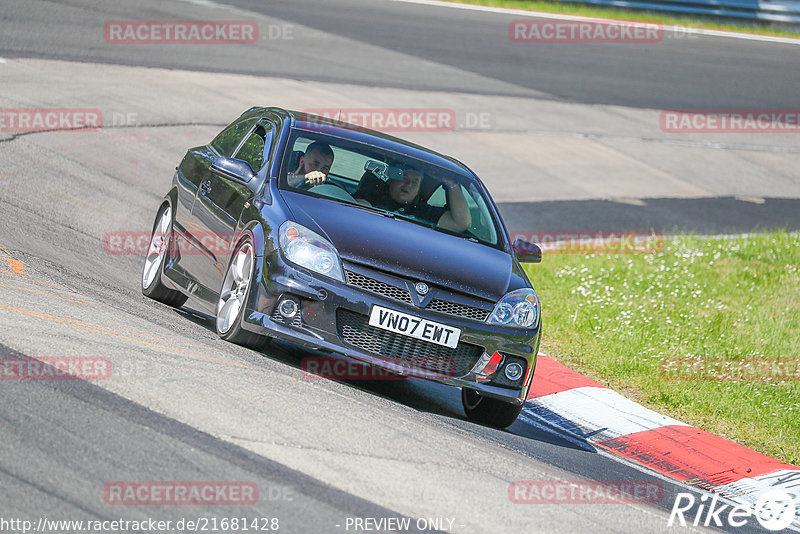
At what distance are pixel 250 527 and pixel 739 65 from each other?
23.8 metres

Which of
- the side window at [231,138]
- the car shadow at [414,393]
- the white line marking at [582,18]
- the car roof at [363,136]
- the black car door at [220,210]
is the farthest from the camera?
the white line marking at [582,18]

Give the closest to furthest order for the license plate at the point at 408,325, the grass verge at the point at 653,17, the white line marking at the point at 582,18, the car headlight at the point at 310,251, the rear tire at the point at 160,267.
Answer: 1. the license plate at the point at 408,325
2. the car headlight at the point at 310,251
3. the rear tire at the point at 160,267
4. the white line marking at the point at 582,18
5. the grass verge at the point at 653,17

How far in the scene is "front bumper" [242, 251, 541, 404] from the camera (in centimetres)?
653

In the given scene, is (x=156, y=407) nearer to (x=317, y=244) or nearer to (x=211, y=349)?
(x=211, y=349)

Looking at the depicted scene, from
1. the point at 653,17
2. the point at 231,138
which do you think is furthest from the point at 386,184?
the point at 653,17

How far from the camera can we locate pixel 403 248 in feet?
22.5


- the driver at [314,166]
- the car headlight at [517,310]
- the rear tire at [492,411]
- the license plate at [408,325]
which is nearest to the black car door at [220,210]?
the driver at [314,166]

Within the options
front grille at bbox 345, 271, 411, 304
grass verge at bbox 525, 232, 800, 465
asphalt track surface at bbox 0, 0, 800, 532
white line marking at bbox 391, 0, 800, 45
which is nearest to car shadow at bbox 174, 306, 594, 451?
asphalt track surface at bbox 0, 0, 800, 532

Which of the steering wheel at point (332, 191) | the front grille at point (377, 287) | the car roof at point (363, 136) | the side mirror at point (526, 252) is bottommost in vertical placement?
the front grille at point (377, 287)

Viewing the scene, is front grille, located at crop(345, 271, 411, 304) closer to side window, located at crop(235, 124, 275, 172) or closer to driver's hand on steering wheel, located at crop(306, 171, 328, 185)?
driver's hand on steering wheel, located at crop(306, 171, 328, 185)

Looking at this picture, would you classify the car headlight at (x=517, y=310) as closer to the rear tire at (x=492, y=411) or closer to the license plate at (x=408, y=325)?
the license plate at (x=408, y=325)

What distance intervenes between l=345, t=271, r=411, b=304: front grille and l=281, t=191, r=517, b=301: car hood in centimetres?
9

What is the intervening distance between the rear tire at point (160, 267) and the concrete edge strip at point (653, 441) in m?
2.85

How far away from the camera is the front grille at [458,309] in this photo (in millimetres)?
6652
